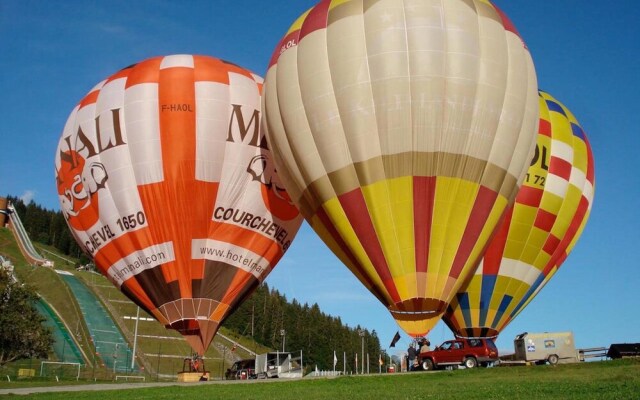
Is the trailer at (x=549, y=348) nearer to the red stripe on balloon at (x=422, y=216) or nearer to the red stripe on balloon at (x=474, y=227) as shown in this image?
the red stripe on balloon at (x=474, y=227)

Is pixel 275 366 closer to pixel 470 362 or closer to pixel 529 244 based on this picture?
pixel 470 362

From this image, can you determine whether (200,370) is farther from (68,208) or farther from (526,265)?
(526,265)

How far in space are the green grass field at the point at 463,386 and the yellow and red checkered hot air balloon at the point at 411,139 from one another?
2288 millimetres

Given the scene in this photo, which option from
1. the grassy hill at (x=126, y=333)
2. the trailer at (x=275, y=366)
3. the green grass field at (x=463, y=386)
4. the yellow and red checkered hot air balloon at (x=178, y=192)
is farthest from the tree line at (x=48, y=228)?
the green grass field at (x=463, y=386)

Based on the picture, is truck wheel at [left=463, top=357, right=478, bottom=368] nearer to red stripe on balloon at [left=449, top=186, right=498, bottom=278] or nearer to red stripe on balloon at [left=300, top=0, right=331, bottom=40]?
red stripe on balloon at [left=449, top=186, right=498, bottom=278]

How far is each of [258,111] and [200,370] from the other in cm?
1060

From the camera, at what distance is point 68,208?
84.5 ft

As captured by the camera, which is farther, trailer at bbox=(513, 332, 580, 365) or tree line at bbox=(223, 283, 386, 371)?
tree line at bbox=(223, 283, 386, 371)

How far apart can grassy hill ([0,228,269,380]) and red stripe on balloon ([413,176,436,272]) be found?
34.4m

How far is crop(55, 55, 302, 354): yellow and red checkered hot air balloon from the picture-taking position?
933 inches

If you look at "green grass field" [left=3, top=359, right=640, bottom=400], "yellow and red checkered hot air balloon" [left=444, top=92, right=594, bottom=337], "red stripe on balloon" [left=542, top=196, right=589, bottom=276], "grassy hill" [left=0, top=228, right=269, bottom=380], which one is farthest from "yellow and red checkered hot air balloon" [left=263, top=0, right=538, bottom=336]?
"grassy hill" [left=0, top=228, right=269, bottom=380]

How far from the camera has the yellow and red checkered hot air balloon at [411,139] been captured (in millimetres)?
18609

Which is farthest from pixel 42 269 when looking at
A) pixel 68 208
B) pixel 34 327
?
pixel 68 208

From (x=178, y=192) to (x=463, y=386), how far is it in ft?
42.7
